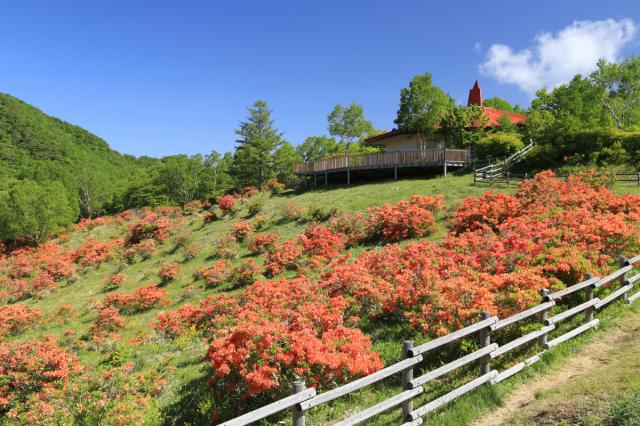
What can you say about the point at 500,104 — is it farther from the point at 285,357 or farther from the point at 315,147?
the point at 285,357

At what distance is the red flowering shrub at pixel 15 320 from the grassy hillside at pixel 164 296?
0.50 ft

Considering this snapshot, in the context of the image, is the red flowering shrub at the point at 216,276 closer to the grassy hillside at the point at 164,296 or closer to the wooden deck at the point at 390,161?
the grassy hillside at the point at 164,296

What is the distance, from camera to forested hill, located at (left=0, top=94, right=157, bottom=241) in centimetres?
4731

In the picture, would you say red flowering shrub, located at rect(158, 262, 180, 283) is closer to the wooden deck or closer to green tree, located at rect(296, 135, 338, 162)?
the wooden deck

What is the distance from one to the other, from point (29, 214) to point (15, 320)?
99.9ft

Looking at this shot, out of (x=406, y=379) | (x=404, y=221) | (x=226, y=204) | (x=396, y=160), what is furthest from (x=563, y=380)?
(x=226, y=204)

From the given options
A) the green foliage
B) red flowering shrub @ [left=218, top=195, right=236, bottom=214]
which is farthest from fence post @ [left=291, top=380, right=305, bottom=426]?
red flowering shrub @ [left=218, top=195, right=236, bottom=214]

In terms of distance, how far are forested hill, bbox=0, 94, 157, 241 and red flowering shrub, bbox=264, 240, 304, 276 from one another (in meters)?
37.3

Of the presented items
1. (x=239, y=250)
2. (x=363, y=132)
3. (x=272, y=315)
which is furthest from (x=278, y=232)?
(x=363, y=132)

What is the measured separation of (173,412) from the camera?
856cm

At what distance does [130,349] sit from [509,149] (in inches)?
1225

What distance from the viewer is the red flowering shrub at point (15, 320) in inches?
744

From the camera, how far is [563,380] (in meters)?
6.89

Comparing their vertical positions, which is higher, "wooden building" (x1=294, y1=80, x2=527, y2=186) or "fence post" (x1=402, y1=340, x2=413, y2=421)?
"wooden building" (x1=294, y1=80, x2=527, y2=186)
